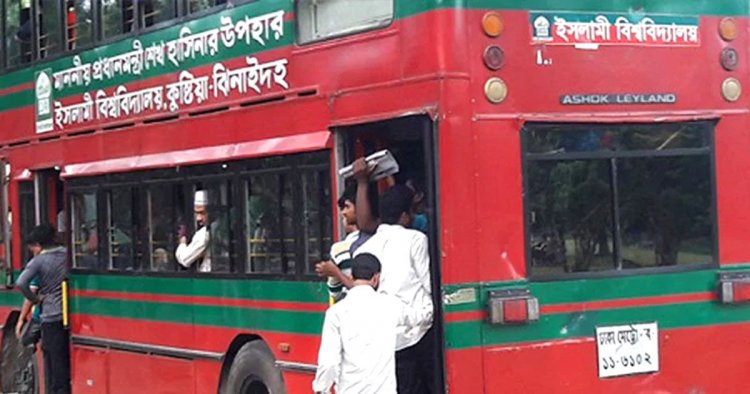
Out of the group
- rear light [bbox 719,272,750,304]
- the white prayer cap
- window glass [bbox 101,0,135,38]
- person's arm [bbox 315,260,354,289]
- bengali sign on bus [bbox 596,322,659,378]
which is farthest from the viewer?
window glass [bbox 101,0,135,38]

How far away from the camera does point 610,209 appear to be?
8.64 meters

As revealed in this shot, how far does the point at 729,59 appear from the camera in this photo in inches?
357

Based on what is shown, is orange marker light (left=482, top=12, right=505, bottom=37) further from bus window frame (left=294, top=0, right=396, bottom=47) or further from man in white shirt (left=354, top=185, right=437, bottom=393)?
man in white shirt (left=354, top=185, right=437, bottom=393)

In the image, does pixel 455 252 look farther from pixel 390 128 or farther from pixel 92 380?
pixel 92 380

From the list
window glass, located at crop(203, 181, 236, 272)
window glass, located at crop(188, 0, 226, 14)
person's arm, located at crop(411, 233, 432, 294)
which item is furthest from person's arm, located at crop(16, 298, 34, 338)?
person's arm, located at crop(411, 233, 432, 294)

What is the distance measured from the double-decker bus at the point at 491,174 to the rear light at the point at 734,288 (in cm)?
1

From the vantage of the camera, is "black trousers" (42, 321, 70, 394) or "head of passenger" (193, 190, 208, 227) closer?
"head of passenger" (193, 190, 208, 227)

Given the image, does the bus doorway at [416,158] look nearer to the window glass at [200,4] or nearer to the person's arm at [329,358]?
Result: the person's arm at [329,358]

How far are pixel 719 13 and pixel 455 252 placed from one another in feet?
8.03

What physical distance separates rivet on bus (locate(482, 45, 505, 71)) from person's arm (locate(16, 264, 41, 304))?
621cm

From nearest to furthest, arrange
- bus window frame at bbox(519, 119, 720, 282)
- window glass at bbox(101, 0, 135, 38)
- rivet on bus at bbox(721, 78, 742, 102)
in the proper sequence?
bus window frame at bbox(519, 119, 720, 282), rivet on bus at bbox(721, 78, 742, 102), window glass at bbox(101, 0, 135, 38)

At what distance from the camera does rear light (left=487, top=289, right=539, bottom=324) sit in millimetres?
8125

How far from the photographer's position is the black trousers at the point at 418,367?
846cm

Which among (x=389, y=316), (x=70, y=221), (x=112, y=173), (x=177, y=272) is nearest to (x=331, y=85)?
(x=389, y=316)
